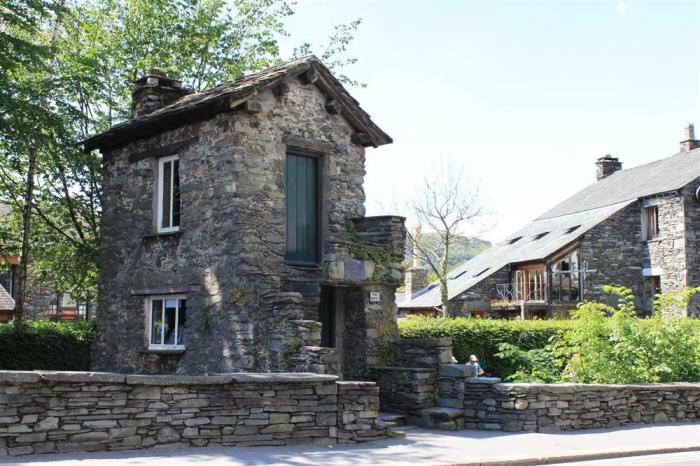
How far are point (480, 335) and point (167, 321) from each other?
7.35 m

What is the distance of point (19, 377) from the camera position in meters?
8.45

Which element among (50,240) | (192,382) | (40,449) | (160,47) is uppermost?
(160,47)

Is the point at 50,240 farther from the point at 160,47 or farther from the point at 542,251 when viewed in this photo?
the point at 542,251

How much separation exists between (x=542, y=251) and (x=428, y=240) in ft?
40.1

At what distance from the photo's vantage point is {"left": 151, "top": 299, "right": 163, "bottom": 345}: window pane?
15.1m

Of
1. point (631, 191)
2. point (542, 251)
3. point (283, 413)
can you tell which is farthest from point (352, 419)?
point (631, 191)

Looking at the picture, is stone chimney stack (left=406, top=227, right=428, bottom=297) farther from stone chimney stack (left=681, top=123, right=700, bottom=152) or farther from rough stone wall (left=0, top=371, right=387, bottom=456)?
rough stone wall (left=0, top=371, right=387, bottom=456)

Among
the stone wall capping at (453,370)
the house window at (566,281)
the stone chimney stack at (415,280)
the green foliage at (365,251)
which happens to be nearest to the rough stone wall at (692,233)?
the house window at (566,281)

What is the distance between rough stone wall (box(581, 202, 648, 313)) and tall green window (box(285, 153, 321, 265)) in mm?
22786

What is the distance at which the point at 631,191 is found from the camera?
119 feet

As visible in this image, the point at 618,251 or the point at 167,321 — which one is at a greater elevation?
the point at 618,251

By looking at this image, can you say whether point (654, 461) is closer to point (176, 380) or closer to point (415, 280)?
point (176, 380)

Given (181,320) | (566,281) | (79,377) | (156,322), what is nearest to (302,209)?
(181,320)

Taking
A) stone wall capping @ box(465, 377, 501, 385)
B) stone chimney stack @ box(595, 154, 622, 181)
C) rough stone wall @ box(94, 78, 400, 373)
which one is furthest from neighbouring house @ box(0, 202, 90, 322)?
stone chimney stack @ box(595, 154, 622, 181)
